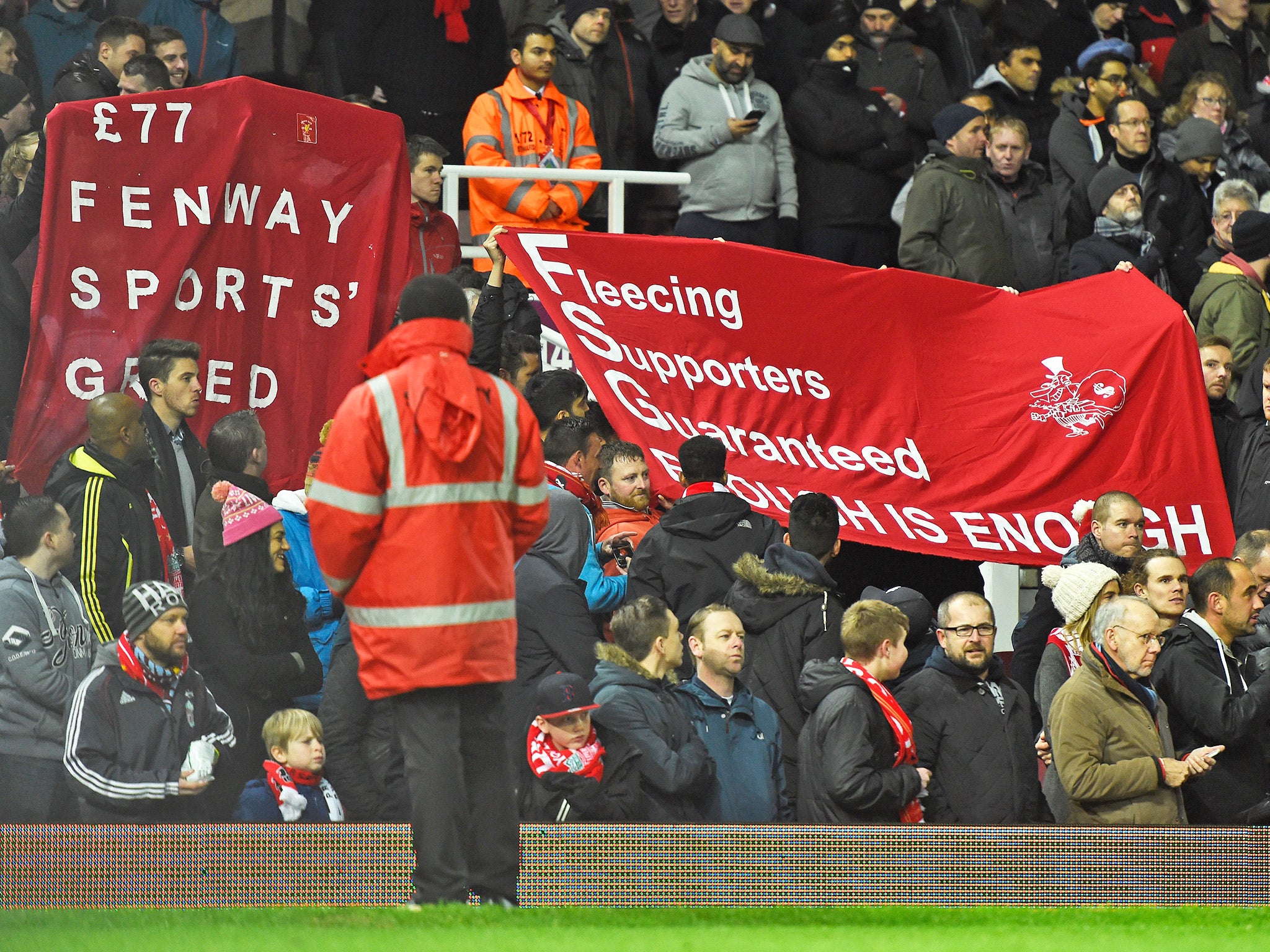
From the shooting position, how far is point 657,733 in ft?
21.7

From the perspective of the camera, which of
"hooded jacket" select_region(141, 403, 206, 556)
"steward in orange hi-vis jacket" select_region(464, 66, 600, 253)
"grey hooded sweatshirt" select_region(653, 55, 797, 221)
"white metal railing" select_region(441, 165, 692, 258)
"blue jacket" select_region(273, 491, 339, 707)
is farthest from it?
"grey hooded sweatshirt" select_region(653, 55, 797, 221)

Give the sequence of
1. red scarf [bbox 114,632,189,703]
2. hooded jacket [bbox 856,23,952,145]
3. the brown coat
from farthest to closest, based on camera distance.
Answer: hooded jacket [bbox 856,23,952,145] < the brown coat < red scarf [bbox 114,632,189,703]

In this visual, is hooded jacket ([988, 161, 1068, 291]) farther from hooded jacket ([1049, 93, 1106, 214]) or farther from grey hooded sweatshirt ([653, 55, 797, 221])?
grey hooded sweatshirt ([653, 55, 797, 221])

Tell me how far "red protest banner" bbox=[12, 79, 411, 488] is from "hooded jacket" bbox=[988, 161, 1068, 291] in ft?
15.5

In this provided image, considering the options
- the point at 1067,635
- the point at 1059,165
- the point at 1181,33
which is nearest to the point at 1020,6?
the point at 1181,33

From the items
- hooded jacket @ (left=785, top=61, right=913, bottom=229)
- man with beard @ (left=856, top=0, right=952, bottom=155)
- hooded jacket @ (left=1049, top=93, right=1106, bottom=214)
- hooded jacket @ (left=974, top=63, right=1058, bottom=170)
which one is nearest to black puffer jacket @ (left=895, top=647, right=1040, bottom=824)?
hooded jacket @ (left=785, top=61, right=913, bottom=229)

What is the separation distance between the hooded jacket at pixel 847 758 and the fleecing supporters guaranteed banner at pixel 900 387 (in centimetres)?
205

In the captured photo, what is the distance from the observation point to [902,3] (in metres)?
14.2

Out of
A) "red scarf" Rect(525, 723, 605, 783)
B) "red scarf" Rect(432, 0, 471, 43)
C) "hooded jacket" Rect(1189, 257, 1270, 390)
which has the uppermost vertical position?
"red scarf" Rect(432, 0, 471, 43)

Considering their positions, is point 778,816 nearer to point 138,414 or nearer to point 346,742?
point 346,742

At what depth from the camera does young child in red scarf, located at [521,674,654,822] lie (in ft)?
21.4

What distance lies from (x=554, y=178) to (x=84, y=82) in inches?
109

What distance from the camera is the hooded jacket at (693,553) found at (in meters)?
7.52

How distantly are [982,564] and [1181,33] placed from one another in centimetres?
684
